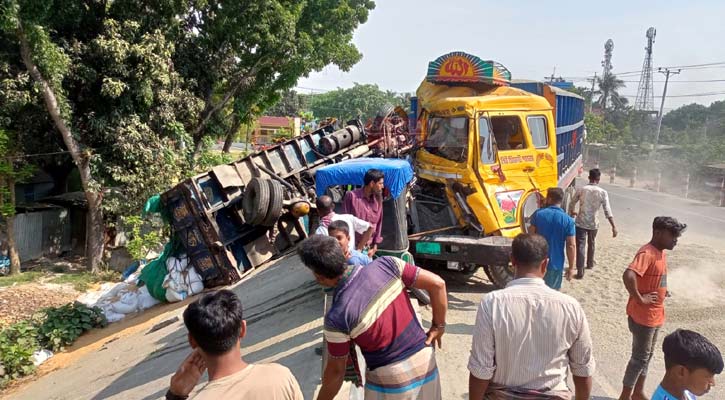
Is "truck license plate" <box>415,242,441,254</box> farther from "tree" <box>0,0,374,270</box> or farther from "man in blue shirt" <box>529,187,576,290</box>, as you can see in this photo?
"tree" <box>0,0,374,270</box>

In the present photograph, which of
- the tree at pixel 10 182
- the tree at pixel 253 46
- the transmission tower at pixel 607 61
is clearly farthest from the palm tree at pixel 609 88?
the tree at pixel 10 182

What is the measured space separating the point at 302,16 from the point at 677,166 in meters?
20.7

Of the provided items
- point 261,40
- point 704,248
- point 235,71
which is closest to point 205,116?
point 235,71

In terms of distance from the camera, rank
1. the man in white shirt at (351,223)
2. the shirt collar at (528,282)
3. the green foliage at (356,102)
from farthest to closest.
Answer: the green foliage at (356,102) < the man in white shirt at (351,223) < the shirt collar at (528,282)

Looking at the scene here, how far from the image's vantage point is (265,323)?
5812mm

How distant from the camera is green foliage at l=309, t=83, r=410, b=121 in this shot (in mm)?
63341

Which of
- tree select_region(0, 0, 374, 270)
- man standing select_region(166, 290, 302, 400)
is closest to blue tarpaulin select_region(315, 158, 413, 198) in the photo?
man standing select_region(166, 290, 302, 400)

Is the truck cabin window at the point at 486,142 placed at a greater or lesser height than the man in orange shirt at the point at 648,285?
greater

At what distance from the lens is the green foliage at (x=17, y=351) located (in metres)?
7.14

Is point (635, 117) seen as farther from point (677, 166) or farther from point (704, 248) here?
point (704, 248)

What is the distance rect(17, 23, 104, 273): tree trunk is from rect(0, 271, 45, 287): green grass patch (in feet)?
3.97

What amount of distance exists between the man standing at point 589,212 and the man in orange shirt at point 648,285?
11.8ft

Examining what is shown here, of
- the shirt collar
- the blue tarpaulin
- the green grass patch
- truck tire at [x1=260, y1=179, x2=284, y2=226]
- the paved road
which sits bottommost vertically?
the green grass patch

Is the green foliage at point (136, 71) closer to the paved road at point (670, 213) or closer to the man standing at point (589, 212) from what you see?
the man standing at point (589, 212)
